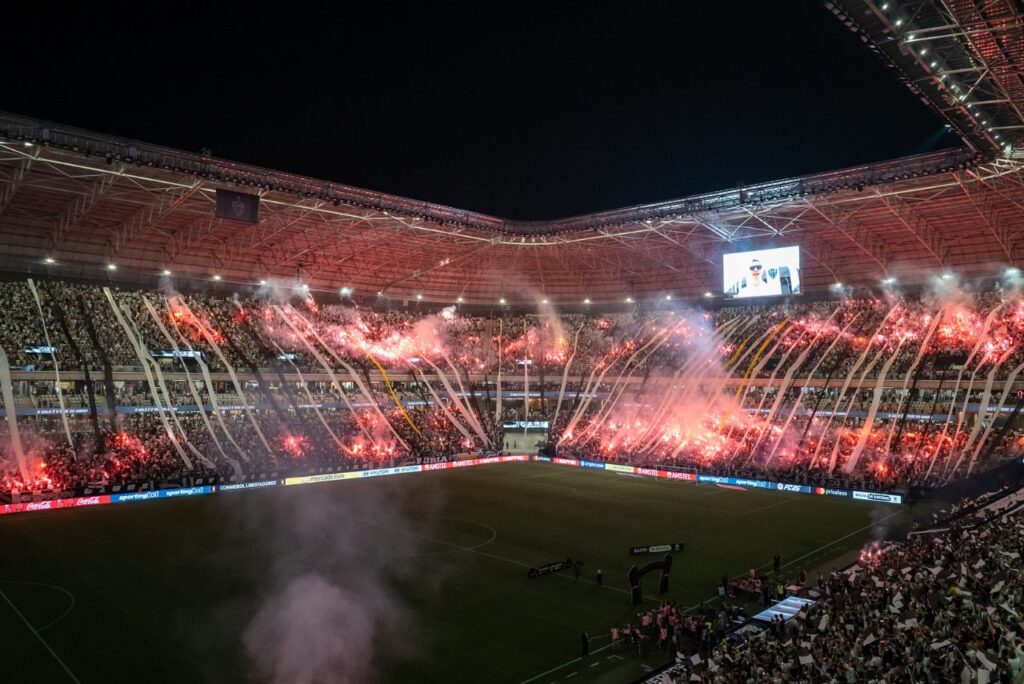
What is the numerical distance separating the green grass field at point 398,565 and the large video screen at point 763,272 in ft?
44.8

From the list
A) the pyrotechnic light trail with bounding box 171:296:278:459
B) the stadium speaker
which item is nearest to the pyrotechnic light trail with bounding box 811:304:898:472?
the stadium speaker

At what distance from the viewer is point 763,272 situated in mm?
45250

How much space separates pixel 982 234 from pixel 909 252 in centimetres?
470

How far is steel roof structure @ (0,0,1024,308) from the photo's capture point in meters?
22.9

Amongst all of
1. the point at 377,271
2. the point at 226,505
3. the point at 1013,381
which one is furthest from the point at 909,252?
the point at 226,505

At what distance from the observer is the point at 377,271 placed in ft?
187

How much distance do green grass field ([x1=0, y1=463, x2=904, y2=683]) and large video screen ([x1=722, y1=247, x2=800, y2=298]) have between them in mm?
13665

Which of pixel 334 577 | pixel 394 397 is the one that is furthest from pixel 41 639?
pixel 394 397

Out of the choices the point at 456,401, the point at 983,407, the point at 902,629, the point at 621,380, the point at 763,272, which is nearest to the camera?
the point at 902,629

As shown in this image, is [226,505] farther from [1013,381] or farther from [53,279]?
[1013,381]

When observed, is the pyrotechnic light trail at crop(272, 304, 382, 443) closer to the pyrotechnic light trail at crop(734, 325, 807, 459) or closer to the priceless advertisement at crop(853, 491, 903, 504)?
the pyrotechnic light trail at crop(734, 325, 807, 459)

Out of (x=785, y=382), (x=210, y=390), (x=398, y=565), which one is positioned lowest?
(x=398, y=565)

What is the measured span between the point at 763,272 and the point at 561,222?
544 inches

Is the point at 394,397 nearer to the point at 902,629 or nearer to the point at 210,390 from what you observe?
the point at 210,390
